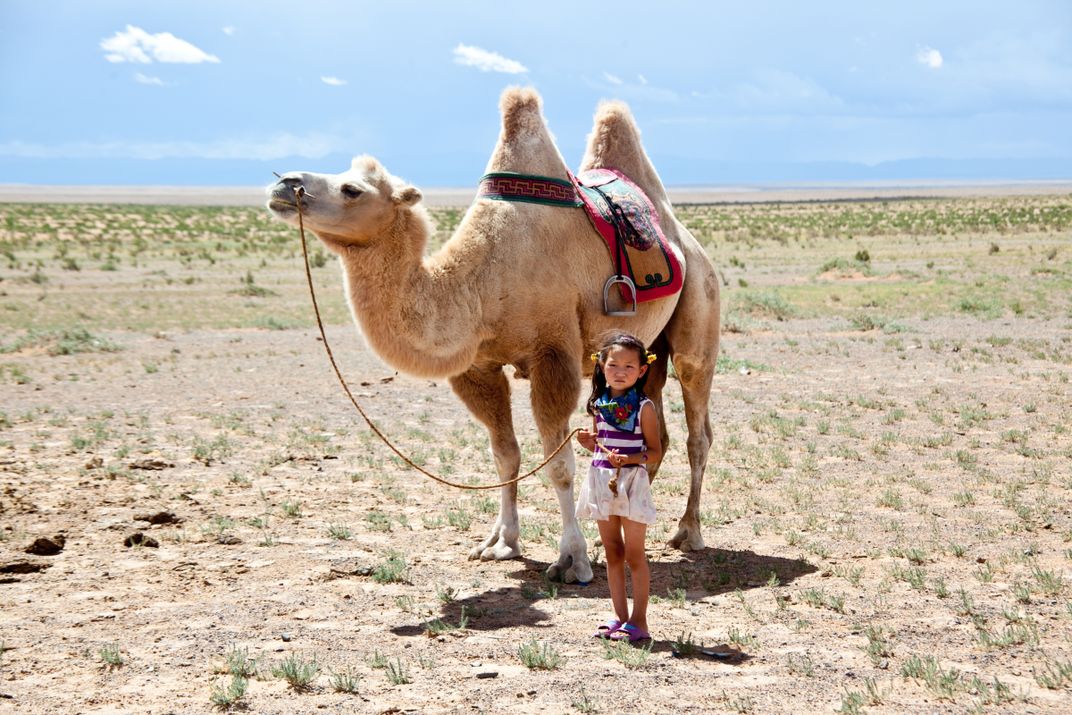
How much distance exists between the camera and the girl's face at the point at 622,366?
4.76 meters

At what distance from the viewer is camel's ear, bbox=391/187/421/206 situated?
5.81m

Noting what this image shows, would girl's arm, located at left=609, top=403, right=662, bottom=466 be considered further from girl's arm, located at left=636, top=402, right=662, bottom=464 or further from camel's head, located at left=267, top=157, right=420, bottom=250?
camel's head, located at left=267, top=157, right=420, bottom=250

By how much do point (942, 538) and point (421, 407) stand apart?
21.6ft

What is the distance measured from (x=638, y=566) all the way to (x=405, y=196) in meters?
2.38

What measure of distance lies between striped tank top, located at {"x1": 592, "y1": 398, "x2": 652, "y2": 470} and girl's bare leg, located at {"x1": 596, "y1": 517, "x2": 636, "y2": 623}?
0.29 metres

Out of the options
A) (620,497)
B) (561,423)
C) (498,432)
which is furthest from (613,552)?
(498,432)

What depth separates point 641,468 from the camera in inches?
191

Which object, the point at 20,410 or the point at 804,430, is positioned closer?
the point at 804,430

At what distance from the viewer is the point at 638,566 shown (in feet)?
15.9

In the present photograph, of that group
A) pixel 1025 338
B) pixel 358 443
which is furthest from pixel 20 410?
pixel 1025 338

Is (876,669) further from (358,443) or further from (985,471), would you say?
(358,443)

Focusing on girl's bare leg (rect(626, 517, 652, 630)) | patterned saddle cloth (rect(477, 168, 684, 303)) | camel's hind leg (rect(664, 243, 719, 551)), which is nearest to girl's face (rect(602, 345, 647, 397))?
girl's bare leg (rect(626, 517, 652, 630))

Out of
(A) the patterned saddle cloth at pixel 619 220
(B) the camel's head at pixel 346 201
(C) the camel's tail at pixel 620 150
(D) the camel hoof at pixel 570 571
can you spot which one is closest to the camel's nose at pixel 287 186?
(B) the camel's head at pixel 346 201

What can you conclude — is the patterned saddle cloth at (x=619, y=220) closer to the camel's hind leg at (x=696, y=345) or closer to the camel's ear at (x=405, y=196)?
the camel's hind leg at (x=696, y=345)
